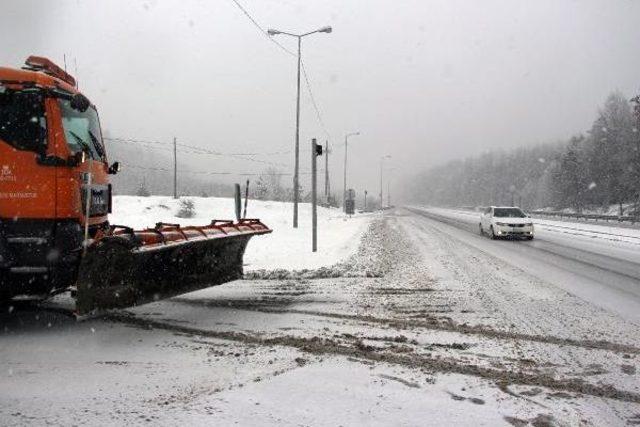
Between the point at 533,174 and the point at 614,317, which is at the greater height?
the point at 533,174

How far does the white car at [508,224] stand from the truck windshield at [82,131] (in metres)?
18.2

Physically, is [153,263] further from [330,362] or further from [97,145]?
[330,362]

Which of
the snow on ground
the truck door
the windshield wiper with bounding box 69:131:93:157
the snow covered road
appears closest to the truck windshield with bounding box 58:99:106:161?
the windshield wiper with bounding box 69:131:93:157

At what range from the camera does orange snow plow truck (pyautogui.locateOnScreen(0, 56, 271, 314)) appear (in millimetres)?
5238

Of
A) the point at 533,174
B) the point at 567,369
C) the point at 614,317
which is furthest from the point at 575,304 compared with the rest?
the point at 533,174

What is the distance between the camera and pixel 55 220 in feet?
17.9

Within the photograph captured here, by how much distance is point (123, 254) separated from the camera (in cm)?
536

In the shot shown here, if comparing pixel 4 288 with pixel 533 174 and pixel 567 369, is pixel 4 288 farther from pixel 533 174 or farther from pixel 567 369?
pixel 533 174

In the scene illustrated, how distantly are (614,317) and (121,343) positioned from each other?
6066 mm

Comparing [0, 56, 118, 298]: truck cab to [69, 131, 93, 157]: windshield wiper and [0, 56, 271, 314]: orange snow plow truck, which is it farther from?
[69, 131, 93, 157]: windshield wiper

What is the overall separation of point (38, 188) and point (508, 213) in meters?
21.1

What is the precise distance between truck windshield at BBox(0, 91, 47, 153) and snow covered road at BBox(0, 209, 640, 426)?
2.10 metres

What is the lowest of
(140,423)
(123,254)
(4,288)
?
(140,423)

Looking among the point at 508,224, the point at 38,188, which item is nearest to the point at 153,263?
the point at 38,188
